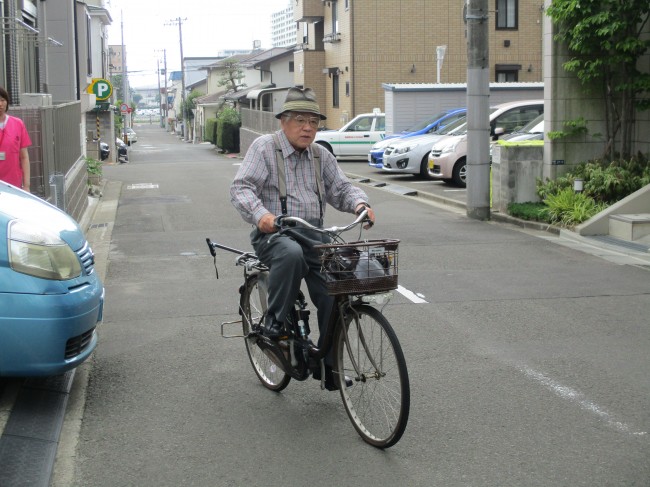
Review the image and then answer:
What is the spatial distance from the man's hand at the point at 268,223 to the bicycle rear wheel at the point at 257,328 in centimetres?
80

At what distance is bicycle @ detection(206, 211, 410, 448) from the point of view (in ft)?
14.8

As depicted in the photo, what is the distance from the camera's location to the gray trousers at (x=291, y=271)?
4.95m

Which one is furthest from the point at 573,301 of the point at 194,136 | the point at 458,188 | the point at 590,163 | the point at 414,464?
the point at 194,136

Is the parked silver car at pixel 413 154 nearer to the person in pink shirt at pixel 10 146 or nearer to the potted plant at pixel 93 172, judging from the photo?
the potted plant at pixel 93 172

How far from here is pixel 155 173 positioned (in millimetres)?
28062

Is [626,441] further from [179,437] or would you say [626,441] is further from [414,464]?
[179,437]

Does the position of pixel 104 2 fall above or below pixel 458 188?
above

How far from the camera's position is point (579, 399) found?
220 inches

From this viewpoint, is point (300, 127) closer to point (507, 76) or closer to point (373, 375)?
point (373, 375)

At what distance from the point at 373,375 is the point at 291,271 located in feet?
2.39

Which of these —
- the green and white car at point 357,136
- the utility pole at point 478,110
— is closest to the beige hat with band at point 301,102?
the utility pole at point 478,110

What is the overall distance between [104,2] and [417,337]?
38.0m

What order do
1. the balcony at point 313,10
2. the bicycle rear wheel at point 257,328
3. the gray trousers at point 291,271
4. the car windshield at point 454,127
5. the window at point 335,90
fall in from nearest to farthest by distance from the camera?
the gray trousers at point 291,271
the bicycle rear wheel at point 257,328
the car windshield at point 454,127
the window at point 335,90
the balcony at point 313,10

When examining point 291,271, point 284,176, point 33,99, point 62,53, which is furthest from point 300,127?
point 62,53
